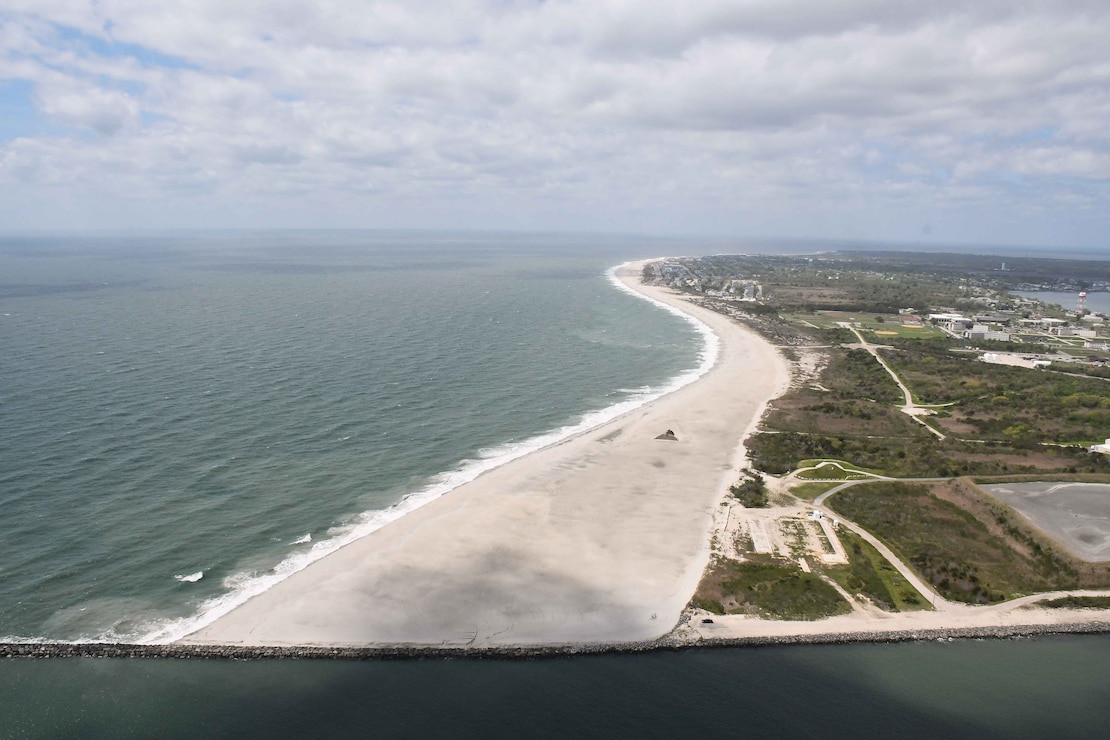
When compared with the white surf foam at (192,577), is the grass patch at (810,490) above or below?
above

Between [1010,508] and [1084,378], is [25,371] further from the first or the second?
[1084,378]

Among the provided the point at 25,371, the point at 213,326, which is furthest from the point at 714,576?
the point at 213,326

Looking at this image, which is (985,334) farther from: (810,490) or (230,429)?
(230,429)

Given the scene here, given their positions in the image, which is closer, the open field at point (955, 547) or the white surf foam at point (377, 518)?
the white surf foam at point (377, 518)

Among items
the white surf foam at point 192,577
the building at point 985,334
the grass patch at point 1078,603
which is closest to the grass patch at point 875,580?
the grass patch at point 1078,603

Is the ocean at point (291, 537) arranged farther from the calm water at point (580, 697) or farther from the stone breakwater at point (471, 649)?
the stone breakwater at point (471, 649)

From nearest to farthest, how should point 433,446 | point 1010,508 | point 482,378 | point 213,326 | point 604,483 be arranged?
point 1010,508, point 604,483, point 433,446, point 482,378, point 213,326

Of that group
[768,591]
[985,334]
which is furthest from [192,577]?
[985,334]
